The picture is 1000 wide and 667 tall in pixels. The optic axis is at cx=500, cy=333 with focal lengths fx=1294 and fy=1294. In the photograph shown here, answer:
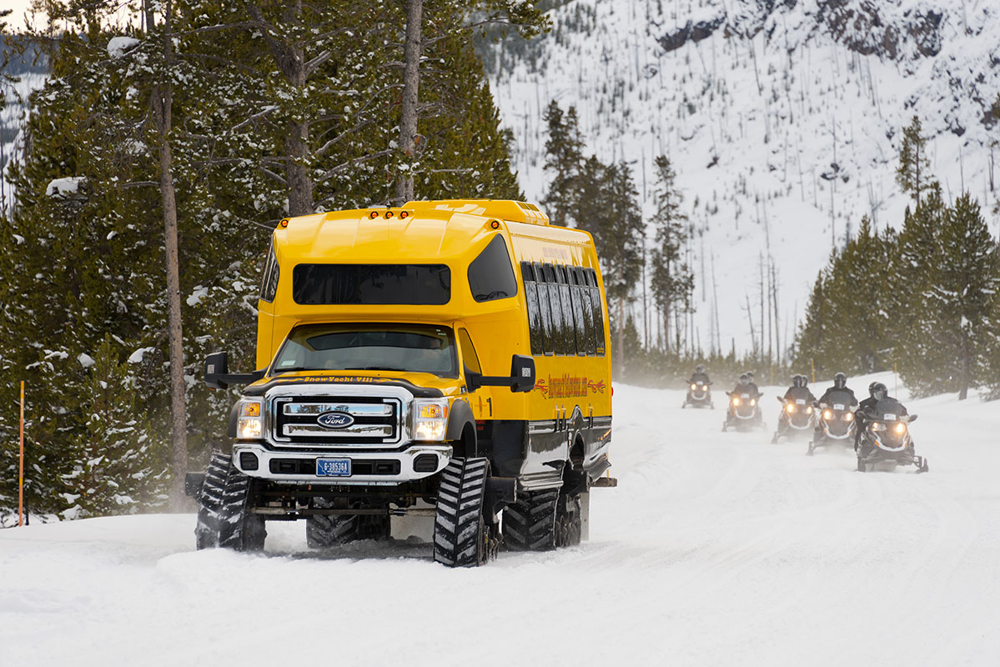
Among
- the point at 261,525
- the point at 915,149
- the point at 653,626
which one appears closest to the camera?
the point at 653,626

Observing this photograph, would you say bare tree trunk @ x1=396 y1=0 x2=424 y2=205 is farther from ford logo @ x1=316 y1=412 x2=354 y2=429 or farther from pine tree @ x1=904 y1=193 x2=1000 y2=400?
pine tree @ x1=904 y1=193 x2=1000 y2=400

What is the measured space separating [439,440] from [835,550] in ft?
16.2

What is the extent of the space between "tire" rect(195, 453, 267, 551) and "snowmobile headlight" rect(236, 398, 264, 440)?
41 centimetres

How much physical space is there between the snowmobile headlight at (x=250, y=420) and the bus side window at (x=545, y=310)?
11.4 feet

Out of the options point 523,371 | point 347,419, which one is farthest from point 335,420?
point 523,371

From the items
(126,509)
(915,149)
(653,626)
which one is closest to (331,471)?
(653,626)

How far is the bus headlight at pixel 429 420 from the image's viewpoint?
11.3m

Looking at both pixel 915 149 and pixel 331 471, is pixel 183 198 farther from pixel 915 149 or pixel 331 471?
pixel 915 149

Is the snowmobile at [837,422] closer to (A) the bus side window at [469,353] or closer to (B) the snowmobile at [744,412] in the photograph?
(B) the snowmobile at [744,412]

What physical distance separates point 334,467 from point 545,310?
3566mm

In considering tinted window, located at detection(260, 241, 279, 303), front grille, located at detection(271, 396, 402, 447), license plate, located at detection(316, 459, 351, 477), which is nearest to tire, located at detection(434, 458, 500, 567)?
front grille, located at detection(271, 396, 402, 447)

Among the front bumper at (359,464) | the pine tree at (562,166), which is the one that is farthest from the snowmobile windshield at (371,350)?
Result: the pine tree at (562,166)

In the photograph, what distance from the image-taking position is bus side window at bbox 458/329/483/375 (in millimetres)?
12525

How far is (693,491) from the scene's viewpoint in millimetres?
23297
